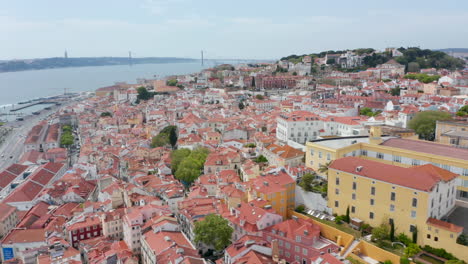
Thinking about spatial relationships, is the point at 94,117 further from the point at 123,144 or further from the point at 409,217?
the point at 409,217

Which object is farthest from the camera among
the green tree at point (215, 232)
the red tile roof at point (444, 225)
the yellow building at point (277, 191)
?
the yellow building at point (277, 191)

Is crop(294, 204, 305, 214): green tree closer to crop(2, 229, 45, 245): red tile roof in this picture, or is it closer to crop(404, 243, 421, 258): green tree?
crop(404, 243, 421, 258): green tree

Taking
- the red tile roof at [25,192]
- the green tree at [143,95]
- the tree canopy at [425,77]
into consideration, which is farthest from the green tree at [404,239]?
the green tree at [143,95]

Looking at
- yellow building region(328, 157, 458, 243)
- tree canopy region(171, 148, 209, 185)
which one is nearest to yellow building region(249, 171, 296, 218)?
yellow building region(328, 157, 458, 243)

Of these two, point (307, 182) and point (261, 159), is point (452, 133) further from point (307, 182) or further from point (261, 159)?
point (261, 159)

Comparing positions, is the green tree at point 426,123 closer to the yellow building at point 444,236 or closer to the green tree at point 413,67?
the yellow building at point 444,236

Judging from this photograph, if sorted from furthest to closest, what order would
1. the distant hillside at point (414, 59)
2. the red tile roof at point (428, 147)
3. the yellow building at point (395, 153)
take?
the distant hillside at point (414, 59) < the red tile roof at point (428, 147) < the yellow building at point (395, 153)
